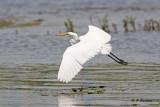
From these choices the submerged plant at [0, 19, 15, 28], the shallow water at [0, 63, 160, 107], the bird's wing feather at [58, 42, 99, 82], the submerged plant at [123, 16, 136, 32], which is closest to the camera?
the shallow water at [0, 63, 160, 107]

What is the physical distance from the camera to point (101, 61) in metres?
14.7

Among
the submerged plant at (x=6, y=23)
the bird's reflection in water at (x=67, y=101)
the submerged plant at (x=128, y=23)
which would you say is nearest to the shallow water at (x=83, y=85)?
the bird's reflection in water at (x=67, y=101)

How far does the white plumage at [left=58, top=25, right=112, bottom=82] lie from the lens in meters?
10.2

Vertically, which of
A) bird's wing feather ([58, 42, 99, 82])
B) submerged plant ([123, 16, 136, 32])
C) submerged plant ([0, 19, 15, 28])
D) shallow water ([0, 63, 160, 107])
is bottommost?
submerged plant ([0, 19, 15, 28])

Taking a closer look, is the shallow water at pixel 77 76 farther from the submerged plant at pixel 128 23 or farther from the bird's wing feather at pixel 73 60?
the bird's wing feather at pixel 73 60

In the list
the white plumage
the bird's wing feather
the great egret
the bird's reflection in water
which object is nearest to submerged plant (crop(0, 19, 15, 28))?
the great egret

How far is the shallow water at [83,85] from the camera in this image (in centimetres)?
953

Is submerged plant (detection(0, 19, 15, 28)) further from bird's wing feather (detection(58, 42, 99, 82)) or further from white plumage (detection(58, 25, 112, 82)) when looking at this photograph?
bird's wing feather (detection(58, 42, 99, 82))

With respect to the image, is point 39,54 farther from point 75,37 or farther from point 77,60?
point 77,60

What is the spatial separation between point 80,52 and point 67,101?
1224 mm

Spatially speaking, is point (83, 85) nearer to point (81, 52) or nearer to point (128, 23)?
point (81, 52)

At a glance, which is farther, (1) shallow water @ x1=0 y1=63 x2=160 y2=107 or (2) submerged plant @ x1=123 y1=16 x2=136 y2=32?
(2) submerged plant @ x1=123 y1=16 x2=136 y2=32

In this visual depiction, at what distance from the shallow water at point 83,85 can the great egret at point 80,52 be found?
0.34 metres

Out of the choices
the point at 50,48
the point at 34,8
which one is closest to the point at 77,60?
the point at 50,48
